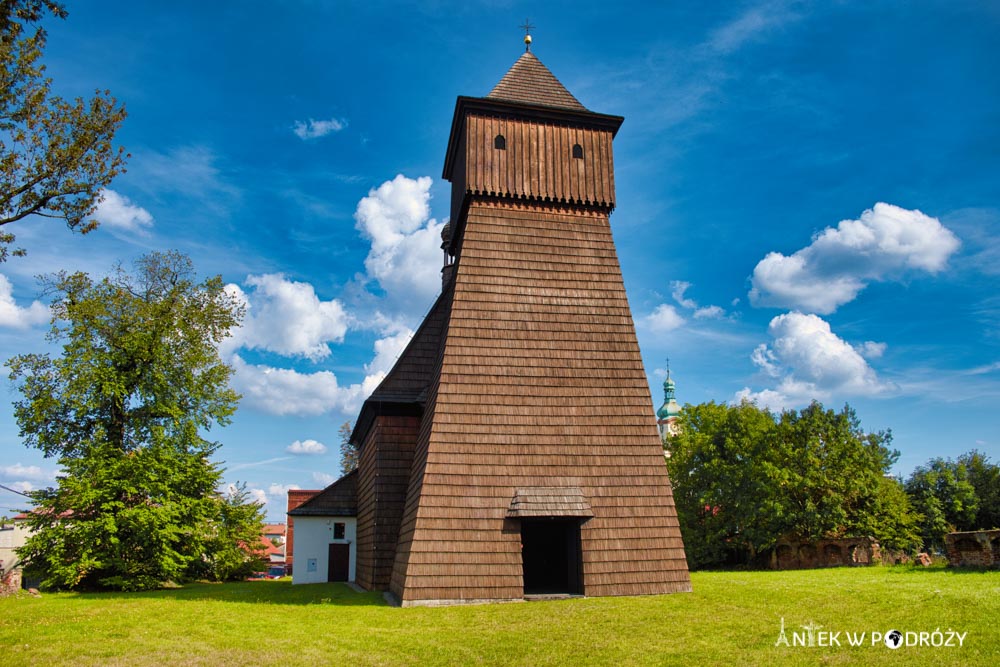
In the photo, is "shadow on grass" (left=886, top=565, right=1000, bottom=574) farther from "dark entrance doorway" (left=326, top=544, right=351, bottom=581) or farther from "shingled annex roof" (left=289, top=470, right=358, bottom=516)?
"dark entrance doorway" (left=326, top=544, right=351, bottom=581)

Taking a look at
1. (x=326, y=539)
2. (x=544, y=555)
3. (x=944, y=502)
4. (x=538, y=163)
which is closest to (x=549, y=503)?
(x=544, y=555)

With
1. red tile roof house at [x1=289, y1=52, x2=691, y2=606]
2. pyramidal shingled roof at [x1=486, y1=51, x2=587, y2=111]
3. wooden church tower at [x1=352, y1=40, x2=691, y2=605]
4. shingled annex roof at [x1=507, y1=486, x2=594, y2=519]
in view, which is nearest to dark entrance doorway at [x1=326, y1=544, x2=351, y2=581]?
red tile roof house at [x1=289, y1=52, x2=691, y2=606]

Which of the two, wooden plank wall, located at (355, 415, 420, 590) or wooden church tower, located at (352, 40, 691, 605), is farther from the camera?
wooden plank wall, located at (355, 415, 420, 590)

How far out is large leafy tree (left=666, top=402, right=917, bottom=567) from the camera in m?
29.0

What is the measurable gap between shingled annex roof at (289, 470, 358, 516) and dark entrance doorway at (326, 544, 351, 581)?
1.50m

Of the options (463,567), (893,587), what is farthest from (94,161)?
(893,587)

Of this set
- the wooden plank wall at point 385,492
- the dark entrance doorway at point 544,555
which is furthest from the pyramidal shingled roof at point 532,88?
the dark entrance doorway at point 544,555

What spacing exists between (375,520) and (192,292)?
14.1 m

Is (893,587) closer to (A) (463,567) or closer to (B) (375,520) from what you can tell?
(A) (463,567)

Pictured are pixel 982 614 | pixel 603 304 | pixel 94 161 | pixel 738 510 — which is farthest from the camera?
pixel 738 510

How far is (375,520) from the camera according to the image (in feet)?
61.7

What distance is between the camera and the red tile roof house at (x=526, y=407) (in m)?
14.8

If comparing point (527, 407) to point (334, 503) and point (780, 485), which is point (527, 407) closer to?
point (334, 503)

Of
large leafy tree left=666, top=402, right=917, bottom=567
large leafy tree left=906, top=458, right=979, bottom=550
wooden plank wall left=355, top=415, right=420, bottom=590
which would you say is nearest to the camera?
wooden plank wall left=355, top=415, right=420, bottom=590
